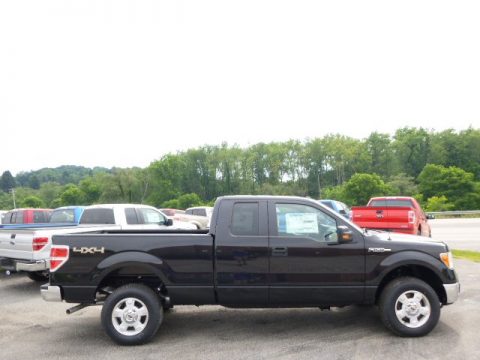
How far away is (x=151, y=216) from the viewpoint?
12.4 m

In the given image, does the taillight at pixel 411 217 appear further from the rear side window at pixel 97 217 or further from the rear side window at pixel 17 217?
the rear side window at pixel 17 217

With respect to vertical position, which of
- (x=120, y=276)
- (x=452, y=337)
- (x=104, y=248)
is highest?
(x=104, y=248)

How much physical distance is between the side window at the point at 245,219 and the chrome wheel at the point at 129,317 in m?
1.56

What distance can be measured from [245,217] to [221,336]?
1634 millimetres

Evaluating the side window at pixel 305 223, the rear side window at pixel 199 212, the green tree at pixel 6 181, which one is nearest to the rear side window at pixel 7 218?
the rear side window at pixel 199 212

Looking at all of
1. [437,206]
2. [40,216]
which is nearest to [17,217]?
[40,216]

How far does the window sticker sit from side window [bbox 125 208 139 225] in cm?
685

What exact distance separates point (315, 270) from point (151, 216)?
7.62 metres

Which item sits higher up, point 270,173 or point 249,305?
point 270,173

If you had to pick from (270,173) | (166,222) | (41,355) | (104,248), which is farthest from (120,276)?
(270,173)

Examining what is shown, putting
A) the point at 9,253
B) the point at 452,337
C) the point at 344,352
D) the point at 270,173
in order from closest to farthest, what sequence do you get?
the point at 344,352 → the point at 452,337 → the point at 9,253 → the point at 270,173

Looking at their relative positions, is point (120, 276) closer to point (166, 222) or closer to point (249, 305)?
point (249, 305)

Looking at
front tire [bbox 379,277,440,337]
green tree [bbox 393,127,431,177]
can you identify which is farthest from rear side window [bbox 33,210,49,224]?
green tree [bbox 393,127,431,177]

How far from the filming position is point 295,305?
571cm
